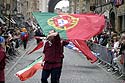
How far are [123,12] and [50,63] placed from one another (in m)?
31.2

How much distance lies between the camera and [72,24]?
36.5 ft

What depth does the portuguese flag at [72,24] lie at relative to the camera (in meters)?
10.8

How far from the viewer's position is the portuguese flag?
35.3 ft

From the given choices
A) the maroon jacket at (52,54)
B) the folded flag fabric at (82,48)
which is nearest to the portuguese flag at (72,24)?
the folded flag fabric at (82,48)

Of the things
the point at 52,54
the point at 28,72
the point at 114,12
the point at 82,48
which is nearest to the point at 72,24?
the point at 82,48

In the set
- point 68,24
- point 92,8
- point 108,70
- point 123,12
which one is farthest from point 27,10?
point 68,24

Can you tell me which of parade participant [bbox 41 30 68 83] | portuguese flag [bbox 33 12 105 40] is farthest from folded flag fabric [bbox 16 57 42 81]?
portuguese flag [bbox 33 12 105 40]

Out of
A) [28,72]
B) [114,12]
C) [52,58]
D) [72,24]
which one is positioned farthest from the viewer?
[114,12]

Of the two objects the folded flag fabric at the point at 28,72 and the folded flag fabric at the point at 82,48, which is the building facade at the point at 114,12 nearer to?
the folded flag fabric at the point at 28,72

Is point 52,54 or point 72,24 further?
point 72,24

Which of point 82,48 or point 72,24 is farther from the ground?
point 72,24

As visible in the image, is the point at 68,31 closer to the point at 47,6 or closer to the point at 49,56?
the point at 49,56

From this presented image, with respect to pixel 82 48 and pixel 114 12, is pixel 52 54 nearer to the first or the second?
pixel 82 48

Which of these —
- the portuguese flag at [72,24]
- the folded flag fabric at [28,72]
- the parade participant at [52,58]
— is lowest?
the folded flag fabric at [28,72]
